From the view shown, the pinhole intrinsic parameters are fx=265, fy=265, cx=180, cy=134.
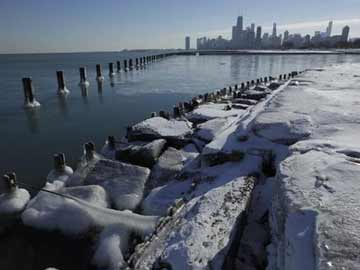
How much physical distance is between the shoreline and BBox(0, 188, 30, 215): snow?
50 mm

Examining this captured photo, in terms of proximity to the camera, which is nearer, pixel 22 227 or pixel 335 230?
pixel 335 230

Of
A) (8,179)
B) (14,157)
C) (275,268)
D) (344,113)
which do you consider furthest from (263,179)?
(14,157)

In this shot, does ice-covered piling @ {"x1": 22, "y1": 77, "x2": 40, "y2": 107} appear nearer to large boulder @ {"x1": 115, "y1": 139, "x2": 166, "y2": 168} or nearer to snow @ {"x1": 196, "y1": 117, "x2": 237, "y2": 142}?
large boulder @ {"x1": 115, "y1": 139, "x2": 166, "y2": 168}

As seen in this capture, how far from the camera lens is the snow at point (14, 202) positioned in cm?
496

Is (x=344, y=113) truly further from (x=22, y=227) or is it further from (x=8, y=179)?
(x=8, y=179)

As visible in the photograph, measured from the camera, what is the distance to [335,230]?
196 centimetres

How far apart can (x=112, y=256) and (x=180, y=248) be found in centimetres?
162

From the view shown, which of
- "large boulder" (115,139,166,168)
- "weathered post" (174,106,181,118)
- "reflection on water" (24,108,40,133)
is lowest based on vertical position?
"reflection on water" (24,108,40,133)

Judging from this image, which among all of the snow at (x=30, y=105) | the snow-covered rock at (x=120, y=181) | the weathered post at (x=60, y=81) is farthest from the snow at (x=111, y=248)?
the weathered post at (x=60, y=81)

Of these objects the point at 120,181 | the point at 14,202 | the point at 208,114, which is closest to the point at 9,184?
the point at 14,202

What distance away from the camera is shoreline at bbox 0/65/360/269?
245cm

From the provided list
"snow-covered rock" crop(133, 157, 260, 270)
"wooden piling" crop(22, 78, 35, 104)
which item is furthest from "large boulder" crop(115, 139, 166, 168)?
"wooden piling" crop(22, 78, 35, 104)

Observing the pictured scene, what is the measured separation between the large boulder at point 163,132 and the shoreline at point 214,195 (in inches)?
1.2

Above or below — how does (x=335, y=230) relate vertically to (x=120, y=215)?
above
